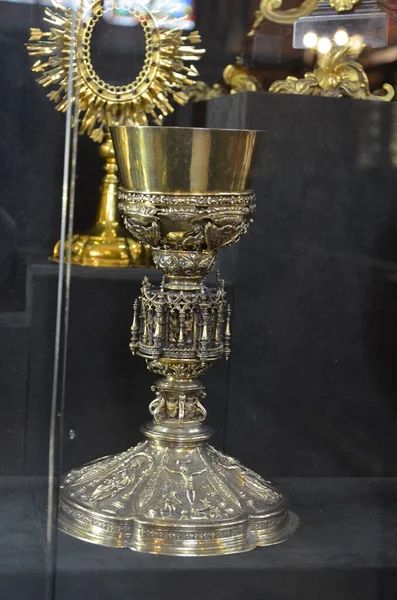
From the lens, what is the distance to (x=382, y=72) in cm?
262

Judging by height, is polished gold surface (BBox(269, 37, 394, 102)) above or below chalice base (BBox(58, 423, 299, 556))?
above

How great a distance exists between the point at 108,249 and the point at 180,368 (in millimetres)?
351

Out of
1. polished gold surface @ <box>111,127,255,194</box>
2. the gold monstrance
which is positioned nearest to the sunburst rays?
the gold monstrance

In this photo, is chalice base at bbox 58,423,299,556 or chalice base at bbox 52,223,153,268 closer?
chalice base at bbox 58,423,299,556

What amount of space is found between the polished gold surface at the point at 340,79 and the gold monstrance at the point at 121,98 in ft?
0.65

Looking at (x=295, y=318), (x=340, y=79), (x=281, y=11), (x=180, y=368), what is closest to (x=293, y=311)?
(x=295, y=318)

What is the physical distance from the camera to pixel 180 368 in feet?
7.57

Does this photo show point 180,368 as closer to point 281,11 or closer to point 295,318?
point 295,318

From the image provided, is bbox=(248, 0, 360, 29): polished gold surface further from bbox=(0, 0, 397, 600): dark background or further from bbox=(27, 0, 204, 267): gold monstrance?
bbox=(27, 0, 204, 267): gold monstrance

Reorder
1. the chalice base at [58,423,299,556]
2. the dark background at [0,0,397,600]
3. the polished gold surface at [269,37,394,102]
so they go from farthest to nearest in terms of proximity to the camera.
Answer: the polished gold surface at [269,37,394,102], the dark background at [0,0,397,600], the chalice base at [58,423,299,556]

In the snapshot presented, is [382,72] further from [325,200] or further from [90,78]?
[90,78]

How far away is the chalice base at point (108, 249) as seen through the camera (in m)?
2.53

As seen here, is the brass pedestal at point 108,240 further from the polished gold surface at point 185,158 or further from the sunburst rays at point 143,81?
the polished gold surface at point 185,158

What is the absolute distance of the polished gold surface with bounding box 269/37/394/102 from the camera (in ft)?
8.58
